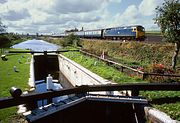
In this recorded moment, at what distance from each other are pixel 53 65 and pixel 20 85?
27.6 metres

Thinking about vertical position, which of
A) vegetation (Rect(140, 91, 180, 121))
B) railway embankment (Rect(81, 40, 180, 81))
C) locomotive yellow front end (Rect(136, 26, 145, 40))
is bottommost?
vegetation (Rect(140, 91, 180, 121))

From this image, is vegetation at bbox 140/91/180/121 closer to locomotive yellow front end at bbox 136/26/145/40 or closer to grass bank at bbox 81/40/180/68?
grass bank at bbox 81/40/180/68

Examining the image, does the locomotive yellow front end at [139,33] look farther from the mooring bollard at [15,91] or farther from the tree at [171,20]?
Result: the mooring bollard at [15,91]

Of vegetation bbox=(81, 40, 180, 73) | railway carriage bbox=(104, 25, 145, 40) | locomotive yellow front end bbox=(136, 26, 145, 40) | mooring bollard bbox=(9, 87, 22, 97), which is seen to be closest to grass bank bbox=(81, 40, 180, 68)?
vegetation bbox=(81, 40, 180, 73)

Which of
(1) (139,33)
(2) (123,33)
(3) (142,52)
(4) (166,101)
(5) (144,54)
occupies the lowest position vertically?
(4) (166,101)

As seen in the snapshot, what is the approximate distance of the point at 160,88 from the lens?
1127 cm

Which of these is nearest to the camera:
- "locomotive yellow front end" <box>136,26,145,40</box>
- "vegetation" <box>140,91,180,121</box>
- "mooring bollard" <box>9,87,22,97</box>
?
"mooring bollard" <box>9,87,22,97</box>

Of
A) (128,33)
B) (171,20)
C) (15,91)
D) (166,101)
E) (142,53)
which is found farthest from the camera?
(128,33)

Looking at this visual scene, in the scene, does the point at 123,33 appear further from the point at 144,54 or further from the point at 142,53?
the point at 144,54

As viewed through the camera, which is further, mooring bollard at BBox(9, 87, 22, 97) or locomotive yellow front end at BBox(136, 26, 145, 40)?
locomotive yellow front end at BBox(136, 26, 145, 40)

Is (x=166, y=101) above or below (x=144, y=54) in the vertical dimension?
below

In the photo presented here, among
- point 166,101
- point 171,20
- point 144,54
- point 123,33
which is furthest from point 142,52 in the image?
point 166,101

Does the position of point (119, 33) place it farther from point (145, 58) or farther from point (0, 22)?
point (0, 22)

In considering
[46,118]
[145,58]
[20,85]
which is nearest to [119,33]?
[145,58]
